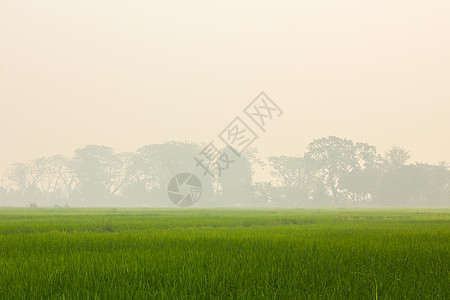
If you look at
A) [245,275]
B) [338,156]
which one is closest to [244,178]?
[338,156]

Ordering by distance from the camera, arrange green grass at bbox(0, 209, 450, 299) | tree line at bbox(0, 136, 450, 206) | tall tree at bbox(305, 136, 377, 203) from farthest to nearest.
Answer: tall tree at bbox(305, 136, 377, 203) → tree line at bbox(0, 136, 450, 206) → green grass at bbox(0, 209, 450, 299)

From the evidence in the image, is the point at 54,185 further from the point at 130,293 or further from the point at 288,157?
the point at 130,293

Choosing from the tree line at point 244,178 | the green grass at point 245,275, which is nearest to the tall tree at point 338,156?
the tree line at point 244,178

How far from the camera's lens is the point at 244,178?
3327 inches

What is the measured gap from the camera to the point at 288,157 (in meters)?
85.6

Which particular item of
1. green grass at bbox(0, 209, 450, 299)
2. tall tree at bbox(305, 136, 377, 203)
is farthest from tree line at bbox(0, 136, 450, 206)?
green grass at bbox(0, 209, 450, 299)

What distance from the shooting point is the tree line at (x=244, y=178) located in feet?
231

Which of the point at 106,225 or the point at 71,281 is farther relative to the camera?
the point at 106,225

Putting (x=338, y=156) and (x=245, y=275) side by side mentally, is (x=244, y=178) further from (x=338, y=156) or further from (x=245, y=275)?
(x=245, y=275)

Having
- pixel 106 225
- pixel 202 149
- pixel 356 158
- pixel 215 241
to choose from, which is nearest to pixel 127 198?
pixel 202 149

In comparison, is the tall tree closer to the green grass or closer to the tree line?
the tree line

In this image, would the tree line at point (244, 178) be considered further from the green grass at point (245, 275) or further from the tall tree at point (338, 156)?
the green grass at point (245, 275)

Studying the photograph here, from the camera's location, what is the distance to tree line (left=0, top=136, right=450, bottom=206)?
231 ft

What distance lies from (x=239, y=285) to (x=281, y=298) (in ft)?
1.93
